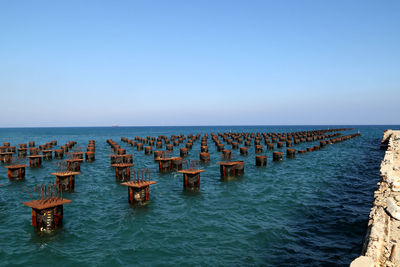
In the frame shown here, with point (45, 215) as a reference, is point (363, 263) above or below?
above

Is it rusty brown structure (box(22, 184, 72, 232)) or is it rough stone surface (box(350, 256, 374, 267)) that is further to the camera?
rusty brown structure (box(22, 184, 72, 232))

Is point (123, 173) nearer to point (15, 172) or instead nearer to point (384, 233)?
point (15, 172)

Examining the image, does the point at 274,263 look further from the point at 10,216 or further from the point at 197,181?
the point at 10,216

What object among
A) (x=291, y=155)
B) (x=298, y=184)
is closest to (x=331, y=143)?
(x=291, y=155)

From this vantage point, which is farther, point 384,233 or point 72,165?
point 72,165

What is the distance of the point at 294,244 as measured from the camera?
444 inches

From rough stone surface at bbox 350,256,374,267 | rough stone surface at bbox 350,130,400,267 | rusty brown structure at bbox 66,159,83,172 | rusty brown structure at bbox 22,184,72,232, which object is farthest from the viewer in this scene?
rusty brown structure at bbox 66,159,83,172

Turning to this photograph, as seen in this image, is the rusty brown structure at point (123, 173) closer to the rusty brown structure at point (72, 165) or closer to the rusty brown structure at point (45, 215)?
the rusty brown structure at point (72, 165)

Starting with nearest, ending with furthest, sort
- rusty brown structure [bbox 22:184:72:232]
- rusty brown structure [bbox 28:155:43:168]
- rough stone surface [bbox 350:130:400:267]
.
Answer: rough stone surface [bbox 350:130:400:267] → rusty brown structure [bbox 22:184:72:232] → rusty brown structure [bbox 28:155:43:168]

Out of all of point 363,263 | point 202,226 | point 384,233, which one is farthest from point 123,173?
point 363,263

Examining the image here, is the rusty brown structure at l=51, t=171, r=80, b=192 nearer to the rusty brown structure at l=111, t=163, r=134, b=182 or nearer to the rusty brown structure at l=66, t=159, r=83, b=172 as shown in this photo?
the rusty brown structure at l=111, t=163, r=134, b=182

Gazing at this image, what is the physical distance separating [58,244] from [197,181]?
10.9m

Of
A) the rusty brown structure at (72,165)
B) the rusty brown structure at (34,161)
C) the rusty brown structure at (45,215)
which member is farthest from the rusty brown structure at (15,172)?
the rusty brown structure at (45,215)

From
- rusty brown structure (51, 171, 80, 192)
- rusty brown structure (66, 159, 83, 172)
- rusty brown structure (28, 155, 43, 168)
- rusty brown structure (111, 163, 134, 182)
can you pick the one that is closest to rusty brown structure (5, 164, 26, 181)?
rusty brown structure (66, 159, 83, 172)
